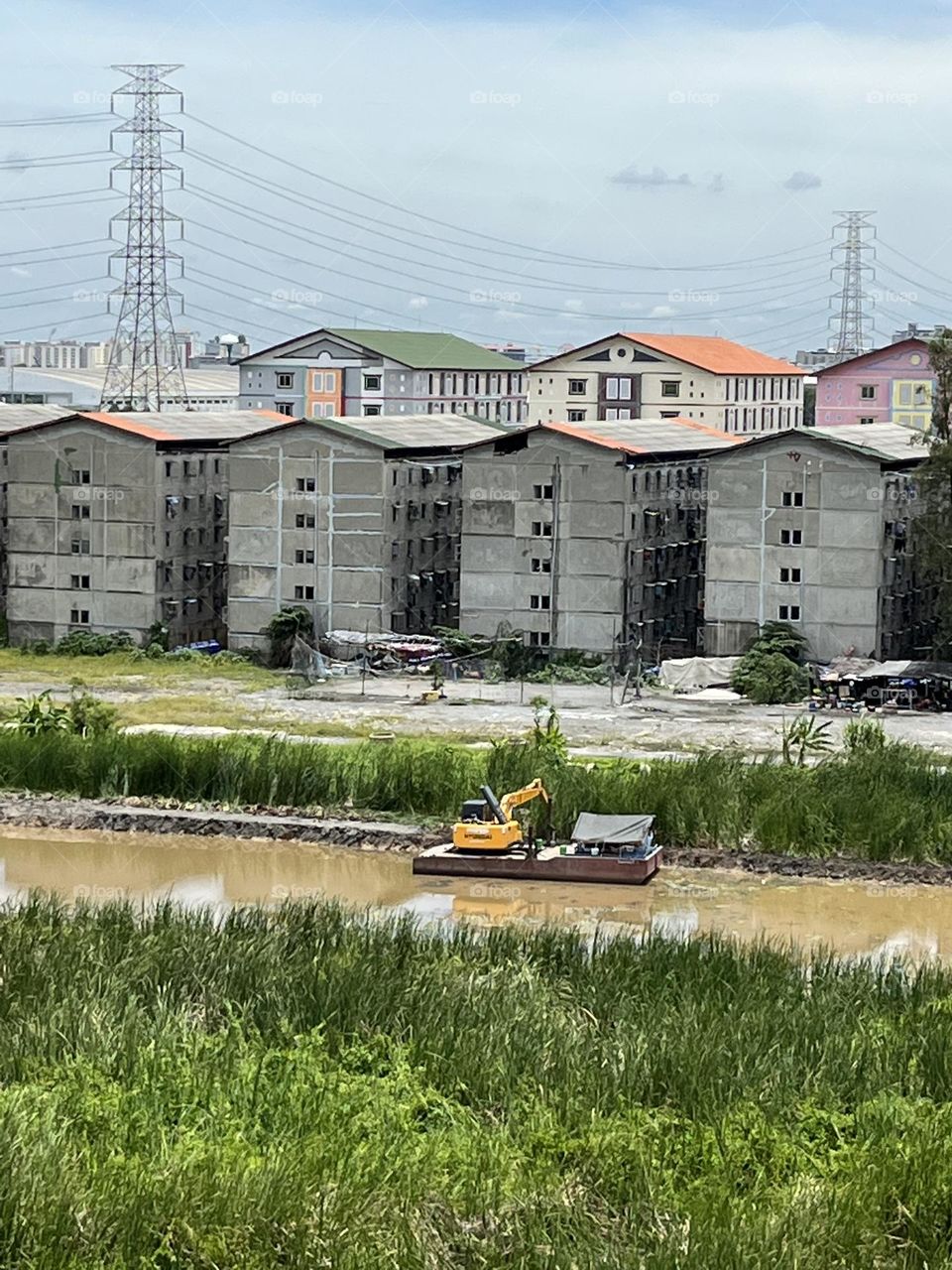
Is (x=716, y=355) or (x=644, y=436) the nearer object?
(x=644, y=436)

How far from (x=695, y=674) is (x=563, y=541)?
3597 mm

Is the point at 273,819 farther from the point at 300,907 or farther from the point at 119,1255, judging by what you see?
the point at 119,1255

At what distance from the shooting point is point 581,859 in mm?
21750

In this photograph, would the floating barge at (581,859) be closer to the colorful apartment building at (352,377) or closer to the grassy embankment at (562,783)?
the grassy embankment at (562,783)

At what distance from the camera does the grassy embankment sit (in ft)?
75.0

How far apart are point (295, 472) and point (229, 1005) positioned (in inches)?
948

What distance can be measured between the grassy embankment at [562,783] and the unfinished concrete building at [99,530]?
11.4 m

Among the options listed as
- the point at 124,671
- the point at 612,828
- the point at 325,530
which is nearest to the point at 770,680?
the point at 325,530

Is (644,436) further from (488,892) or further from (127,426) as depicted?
(488,892)

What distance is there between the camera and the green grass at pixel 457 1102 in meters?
10.7

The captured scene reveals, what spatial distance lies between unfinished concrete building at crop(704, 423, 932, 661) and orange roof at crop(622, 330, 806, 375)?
23.8 meters

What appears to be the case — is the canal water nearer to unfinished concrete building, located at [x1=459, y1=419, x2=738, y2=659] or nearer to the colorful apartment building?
unfinished concrete building, located at [x1=459, y1=419, x2=738, y2=659]

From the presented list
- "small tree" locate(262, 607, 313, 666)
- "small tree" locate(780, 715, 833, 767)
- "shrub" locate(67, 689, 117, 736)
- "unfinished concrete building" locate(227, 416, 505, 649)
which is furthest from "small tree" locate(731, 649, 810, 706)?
"shrub" locate(67, 689, 117, 736)

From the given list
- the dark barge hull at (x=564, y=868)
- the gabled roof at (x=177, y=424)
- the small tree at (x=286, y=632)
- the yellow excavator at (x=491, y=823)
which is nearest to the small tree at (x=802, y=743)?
the dark barge hull at (x=564, y=868)
